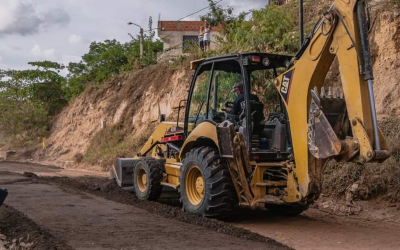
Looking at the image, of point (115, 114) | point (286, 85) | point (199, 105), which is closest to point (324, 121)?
point (286, 85)

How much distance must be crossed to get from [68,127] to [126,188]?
64.6 feet

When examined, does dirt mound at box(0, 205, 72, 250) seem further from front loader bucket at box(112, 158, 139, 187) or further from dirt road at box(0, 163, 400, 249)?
front loader bucket at box(112, 158, 139, 187)

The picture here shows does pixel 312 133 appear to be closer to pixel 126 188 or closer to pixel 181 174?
pixel 181 174

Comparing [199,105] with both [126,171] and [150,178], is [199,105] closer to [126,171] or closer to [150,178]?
[150,178]

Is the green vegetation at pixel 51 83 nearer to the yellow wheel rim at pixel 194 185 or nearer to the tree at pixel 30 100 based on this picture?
the tree at pixel 30 100

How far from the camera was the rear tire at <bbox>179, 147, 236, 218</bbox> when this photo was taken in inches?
310

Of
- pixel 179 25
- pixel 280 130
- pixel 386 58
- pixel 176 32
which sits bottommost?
pixel 280 130

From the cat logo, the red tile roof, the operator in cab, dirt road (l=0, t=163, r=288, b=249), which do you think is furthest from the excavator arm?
the red tile roof

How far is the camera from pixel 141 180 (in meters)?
10.6

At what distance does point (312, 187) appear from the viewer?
713 centimetres

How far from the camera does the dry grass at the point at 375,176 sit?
31.4 ft

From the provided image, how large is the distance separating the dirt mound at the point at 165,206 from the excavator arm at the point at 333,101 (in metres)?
1.10

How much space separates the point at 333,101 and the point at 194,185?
3010mm

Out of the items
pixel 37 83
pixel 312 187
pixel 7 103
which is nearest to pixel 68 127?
pixel 7 103
